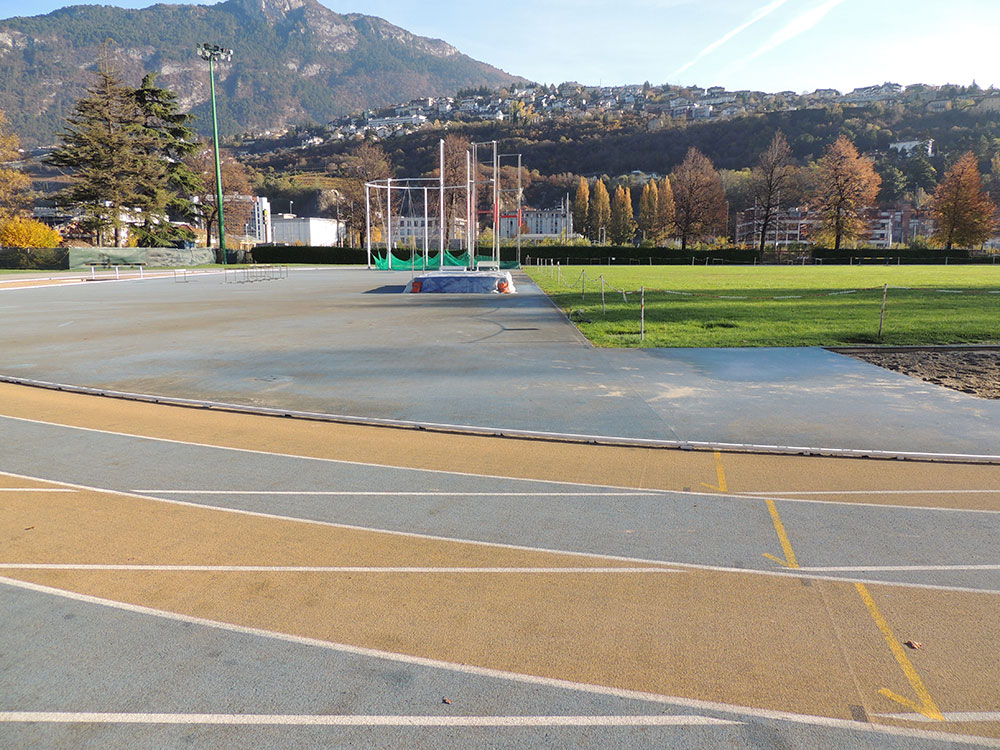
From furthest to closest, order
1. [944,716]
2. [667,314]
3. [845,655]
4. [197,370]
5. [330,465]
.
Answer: [667,314] → [197,370] → [330,465] → [845,655] → [944,716]

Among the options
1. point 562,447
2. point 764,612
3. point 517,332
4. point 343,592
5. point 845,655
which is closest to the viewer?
point 845,655

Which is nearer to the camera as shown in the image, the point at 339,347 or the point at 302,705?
the point at 302,705

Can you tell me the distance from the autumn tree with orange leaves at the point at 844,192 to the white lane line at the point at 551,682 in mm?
98379

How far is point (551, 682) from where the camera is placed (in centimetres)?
357

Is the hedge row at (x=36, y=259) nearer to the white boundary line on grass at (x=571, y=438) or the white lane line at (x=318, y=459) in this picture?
the white boundary line on grass at (x=571, y=438)

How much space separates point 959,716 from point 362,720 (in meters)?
2.88

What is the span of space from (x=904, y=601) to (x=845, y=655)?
3.09 feet

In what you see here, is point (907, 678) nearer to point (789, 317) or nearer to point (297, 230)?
point (789, 317)

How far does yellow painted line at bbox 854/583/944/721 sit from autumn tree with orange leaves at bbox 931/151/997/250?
100535 millimetres

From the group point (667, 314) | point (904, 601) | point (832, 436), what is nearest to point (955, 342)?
point (667, 314)

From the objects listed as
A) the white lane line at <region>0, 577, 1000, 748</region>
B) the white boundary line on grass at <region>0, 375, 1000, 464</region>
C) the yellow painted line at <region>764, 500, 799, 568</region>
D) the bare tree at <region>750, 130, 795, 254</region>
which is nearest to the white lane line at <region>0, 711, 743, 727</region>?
the white lane line at <region>0, 577, 1000, 748</region>

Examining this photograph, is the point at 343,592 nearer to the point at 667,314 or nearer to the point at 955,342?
the point at 955,342

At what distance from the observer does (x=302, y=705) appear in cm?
337

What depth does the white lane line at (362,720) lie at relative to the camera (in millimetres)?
3244
